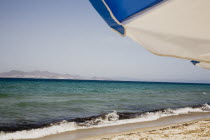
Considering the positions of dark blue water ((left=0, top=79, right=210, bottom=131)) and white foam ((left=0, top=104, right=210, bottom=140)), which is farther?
dark blue water ((left=0, top=79, right=210, bottom=131))

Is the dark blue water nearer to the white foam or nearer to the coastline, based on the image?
the white foam

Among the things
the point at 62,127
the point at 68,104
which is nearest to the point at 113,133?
the point at 62,127

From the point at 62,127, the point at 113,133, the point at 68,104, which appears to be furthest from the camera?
the point at 68,104

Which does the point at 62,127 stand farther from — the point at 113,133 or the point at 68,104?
the point at 68,104

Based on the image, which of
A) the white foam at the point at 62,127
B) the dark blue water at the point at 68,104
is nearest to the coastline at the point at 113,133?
the white foam at the point at 62,127

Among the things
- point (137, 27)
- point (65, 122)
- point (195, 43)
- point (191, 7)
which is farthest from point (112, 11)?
point (65, 122)

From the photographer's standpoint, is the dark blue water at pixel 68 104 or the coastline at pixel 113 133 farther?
the dark blue water at pixel 68 104

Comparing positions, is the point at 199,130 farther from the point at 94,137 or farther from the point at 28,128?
the point at 28,128

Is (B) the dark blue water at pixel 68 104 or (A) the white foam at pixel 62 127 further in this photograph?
(B) the dark blue water at pixel 68 104

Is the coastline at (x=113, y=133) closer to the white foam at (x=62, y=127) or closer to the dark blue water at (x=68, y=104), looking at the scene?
the white foam at (x=62, y=127)

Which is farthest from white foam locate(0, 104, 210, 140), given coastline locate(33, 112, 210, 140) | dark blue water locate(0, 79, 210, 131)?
dark blue water locate(0, 79, 210, 131)

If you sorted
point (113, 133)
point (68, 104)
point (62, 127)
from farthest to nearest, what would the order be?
point (68, 104), point (62, 127), point (113, 133)

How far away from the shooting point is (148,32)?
1.44 metres

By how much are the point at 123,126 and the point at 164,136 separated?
245 centimetres
